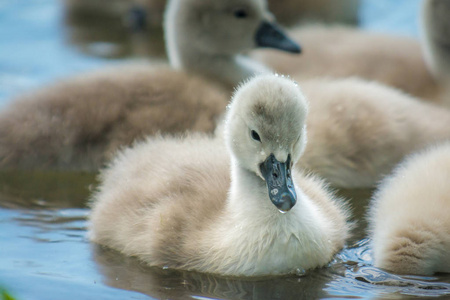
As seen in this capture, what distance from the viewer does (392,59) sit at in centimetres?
595

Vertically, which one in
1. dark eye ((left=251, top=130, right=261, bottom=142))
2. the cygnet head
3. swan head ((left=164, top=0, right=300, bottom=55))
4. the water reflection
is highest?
the cygnet head

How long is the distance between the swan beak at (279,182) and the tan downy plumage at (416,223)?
433 millimetres

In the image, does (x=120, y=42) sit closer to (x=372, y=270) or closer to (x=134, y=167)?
(x=134, y=167)

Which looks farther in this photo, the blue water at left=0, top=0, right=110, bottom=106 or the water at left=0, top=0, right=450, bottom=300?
the blue water at left=0, top=0, right=110, bottom=106

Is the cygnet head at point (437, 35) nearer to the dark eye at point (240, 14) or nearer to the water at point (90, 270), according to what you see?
the dark eye at point (240, 14)

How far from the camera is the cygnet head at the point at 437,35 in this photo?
19.3 feet

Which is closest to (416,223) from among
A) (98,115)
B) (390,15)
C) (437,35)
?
(98,115)

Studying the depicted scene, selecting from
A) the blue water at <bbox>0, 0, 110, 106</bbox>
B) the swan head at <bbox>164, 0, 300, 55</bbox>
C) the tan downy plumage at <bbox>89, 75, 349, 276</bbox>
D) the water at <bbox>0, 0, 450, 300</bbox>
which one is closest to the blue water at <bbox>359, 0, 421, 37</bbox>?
the blue water at <bbox>0, 0, 110, 106</bbox>

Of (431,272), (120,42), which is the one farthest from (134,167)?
(120,42)

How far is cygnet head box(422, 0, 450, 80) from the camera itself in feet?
19.3

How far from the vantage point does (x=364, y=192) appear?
4703mm

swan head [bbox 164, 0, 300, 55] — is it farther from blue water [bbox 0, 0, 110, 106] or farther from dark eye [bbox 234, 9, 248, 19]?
blue water [bbox 0, 0, 110, 106]

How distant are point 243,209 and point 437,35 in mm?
2898

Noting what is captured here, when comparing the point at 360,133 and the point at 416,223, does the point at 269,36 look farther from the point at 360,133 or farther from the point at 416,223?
the point at 416,223
